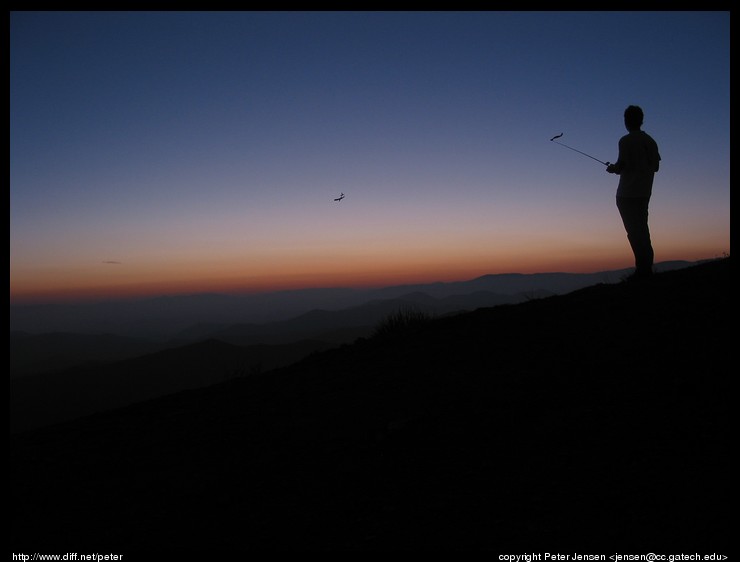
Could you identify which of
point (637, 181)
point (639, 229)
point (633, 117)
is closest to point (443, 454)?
point (639, 229)

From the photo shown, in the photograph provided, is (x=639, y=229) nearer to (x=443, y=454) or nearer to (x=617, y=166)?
(x=617, y=166)

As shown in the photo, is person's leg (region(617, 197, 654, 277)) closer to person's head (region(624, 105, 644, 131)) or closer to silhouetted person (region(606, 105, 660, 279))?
silhouetted person (region(606, 105, 660, 279))

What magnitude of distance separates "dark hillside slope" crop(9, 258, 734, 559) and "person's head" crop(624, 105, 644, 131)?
2.27m

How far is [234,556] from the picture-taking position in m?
2.83

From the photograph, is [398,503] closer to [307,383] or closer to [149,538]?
[149,538]

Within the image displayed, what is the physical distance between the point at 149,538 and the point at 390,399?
227 cm

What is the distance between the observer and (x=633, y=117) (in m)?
7.33

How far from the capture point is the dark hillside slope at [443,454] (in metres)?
2.88

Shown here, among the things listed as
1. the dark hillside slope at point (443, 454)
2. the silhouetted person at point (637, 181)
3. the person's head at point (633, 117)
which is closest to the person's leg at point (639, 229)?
the silhouetted person at point (637, 181)

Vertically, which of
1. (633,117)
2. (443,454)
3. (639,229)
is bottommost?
(443,454)

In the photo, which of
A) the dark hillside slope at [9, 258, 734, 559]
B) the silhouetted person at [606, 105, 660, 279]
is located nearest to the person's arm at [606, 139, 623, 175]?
the silhouetted person at [606, 105, 660, 279]

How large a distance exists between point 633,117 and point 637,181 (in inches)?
31.5

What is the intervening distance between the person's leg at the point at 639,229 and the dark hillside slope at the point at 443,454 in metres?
1.32
